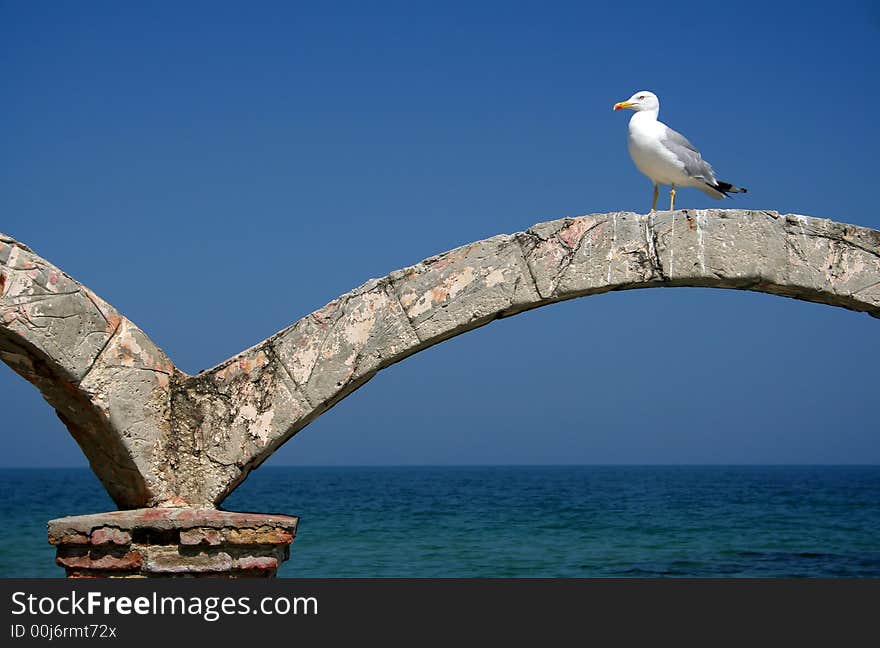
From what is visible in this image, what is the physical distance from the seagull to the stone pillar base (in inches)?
97.0

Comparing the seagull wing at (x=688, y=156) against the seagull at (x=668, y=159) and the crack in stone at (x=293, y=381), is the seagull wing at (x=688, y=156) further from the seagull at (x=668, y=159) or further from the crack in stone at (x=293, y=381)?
the crack in stone at (x=293, y=381)

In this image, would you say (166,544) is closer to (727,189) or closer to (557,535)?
(727,189)

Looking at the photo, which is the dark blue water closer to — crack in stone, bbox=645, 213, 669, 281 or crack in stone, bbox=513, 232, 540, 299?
crack in stone, bbox=513, 232, 540, 299

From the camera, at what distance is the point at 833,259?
490 cm

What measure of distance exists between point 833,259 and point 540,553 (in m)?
16.9

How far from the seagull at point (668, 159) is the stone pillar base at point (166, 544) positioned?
2.47m

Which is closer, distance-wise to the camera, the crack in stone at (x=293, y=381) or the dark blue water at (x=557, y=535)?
the crack in stone at (x=293, y=381)

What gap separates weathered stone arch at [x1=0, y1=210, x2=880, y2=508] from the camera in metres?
4.75

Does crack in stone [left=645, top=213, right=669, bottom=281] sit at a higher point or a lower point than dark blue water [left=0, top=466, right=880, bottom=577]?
higher

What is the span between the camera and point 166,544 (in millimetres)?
4586

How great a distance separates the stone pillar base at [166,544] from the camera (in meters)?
4.55

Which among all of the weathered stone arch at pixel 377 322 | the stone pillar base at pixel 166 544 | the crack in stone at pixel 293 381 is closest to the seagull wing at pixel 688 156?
the weathered stone arch at pixel 377 322

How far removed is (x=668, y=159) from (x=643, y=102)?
49 centimetres

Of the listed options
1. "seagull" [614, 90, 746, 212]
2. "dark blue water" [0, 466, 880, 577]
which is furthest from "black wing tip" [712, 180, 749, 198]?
"dark blue water" [0, 466, 880, 577]
